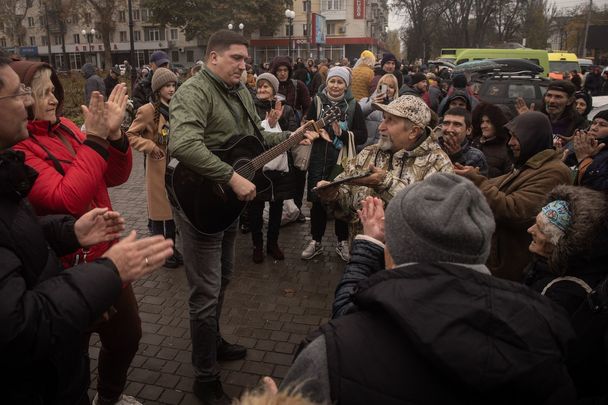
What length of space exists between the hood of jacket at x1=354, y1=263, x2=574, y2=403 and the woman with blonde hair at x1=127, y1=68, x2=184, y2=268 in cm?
430

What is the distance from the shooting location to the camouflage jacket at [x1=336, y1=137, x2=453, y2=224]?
10.7ft

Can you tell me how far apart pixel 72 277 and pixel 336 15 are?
68.9m

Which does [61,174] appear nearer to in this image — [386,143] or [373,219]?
[373,219]

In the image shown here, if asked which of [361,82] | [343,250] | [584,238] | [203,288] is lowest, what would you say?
[343,250]

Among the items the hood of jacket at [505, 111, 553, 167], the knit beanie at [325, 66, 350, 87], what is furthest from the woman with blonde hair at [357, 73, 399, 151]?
the hood of jacket at [505, 111, 553, 167]

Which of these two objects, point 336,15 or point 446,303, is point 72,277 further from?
point 336,15

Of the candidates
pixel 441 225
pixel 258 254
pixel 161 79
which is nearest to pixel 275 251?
pixel 258 254

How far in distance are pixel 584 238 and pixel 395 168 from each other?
1415 millimetres

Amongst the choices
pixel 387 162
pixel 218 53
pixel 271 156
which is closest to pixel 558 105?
pixel 387 162

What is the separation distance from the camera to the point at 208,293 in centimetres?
313

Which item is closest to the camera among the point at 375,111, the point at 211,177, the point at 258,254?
the point at 211,177

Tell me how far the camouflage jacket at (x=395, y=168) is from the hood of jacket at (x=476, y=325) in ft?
6.16

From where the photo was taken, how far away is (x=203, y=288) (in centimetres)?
312

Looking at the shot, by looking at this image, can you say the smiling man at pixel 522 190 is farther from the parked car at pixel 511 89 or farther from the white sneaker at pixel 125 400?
the parked car at pixel 511 89
